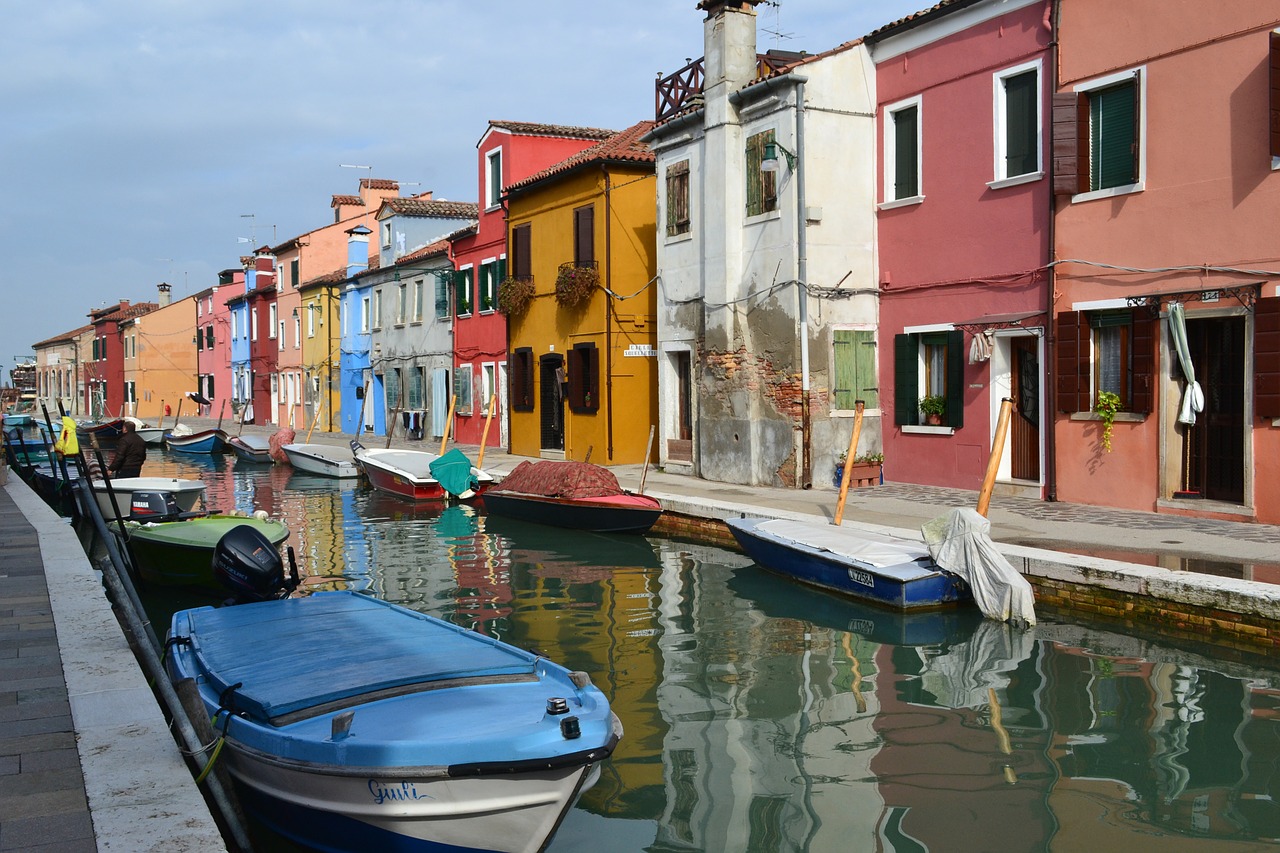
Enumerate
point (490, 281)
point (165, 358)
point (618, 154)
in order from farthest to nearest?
point (165, 358)
point (490, 281)
point (618, 154)

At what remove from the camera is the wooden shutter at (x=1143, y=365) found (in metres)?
13.3

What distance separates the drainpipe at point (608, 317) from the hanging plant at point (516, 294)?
3519 mm

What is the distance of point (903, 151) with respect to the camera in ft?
56.5

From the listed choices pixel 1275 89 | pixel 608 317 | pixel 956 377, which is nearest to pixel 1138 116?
pixel 1275 89

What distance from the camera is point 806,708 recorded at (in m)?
8.00

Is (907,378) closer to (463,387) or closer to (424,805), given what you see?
(424,805)

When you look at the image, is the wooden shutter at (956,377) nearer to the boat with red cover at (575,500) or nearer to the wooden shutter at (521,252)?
the boat with red cover at (575,500)

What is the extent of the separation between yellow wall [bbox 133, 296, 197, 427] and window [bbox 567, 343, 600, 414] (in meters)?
44.3

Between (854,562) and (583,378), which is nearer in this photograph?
(854,562)

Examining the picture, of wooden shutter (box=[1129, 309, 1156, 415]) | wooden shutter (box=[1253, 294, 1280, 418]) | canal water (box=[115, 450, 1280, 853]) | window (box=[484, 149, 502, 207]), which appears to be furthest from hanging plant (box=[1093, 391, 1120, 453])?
window (box=[484, 149, 502, 207])

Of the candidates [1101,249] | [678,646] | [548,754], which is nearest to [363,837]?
[548,754]

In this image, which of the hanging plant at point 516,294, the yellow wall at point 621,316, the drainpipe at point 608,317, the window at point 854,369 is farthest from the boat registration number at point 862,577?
the hanging plant at point 516,294

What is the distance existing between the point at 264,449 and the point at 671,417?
1523 cm

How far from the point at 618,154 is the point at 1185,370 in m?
13.0
